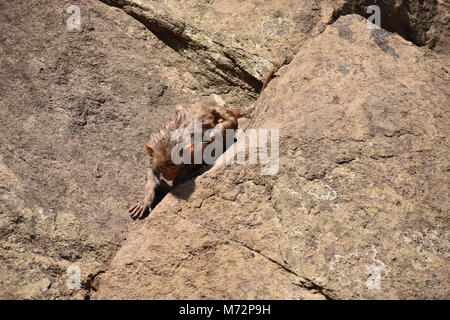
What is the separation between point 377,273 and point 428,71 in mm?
2633

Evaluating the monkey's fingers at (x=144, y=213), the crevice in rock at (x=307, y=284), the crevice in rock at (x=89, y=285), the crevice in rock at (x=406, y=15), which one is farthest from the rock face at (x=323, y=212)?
the crevice in rock at (x=406, y=15)

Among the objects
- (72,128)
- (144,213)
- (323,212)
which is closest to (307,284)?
(323,212)

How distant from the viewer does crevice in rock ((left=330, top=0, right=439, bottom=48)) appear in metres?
7.21

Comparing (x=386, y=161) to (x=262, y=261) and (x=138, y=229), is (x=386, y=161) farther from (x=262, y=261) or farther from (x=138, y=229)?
(x=138, y=229)

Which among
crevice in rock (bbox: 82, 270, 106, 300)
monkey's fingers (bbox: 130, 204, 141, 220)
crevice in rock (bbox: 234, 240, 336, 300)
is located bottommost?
crevice in rock (bbox: 82, 270, 106, 300)

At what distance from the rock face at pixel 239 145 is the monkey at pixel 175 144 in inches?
8.5

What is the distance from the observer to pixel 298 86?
616 cm

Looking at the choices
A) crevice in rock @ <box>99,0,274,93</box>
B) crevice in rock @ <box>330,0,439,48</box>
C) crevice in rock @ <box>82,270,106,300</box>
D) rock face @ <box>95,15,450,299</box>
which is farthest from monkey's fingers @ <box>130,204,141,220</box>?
crevice in rock @ <box>330,0,439,48</box>

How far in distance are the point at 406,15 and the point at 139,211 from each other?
14.1 feet

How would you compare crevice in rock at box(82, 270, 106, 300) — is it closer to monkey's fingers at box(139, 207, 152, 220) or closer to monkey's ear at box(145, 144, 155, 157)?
monkey's fingers at box(139, 207, 152, 220)

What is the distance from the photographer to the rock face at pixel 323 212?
4.94 metres

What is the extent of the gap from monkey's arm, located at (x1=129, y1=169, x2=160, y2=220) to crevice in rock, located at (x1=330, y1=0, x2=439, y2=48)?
2.99 m

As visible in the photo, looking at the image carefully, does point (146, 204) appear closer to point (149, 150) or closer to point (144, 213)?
point (144, 213)

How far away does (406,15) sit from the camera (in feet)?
24.5
